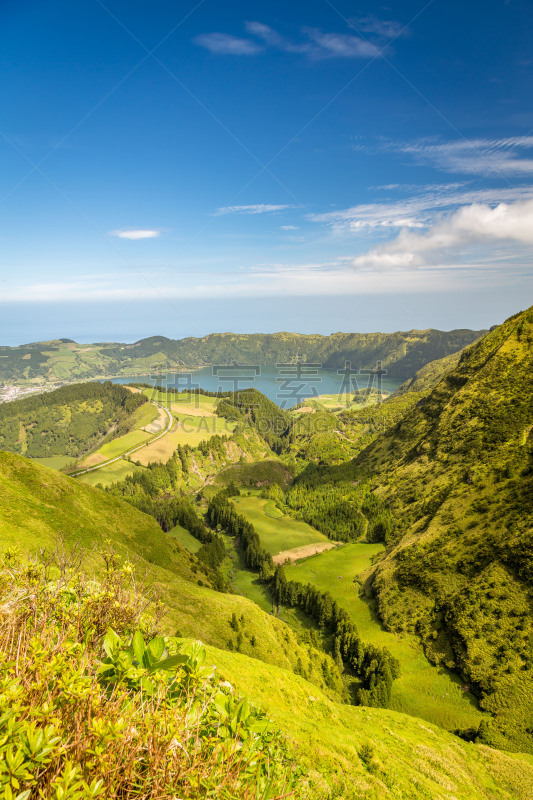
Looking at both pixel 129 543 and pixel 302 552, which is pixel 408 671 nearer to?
pixel 129 543

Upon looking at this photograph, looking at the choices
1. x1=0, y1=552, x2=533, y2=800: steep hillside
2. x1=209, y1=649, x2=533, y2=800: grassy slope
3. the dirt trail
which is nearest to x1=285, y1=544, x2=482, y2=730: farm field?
x1=209, y1=649, x2=533, y2=800: grassy slope

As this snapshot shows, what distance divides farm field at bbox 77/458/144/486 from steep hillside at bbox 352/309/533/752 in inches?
4709

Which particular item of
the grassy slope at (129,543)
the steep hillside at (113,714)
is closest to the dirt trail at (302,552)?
the grassy slope at (129,543)

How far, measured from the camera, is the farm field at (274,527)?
11550cm

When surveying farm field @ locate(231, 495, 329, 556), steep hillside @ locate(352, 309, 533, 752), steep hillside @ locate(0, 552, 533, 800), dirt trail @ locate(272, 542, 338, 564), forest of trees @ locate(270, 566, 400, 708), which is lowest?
farm field @ locate(231, 495, 329, 556)

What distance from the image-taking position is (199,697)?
561 centimetres

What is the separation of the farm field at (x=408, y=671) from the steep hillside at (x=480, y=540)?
2.27 meters

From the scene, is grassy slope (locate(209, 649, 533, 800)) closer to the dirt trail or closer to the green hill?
the green hill

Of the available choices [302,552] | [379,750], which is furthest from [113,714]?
[302,552]

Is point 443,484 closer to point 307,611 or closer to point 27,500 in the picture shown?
point 307,611

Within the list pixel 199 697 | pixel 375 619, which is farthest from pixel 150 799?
pixel 375 619

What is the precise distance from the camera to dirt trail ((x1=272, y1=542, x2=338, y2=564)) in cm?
10543

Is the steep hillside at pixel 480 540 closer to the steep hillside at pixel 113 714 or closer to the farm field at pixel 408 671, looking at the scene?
the farm field at pixel 408 671

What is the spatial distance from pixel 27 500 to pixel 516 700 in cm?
7059
